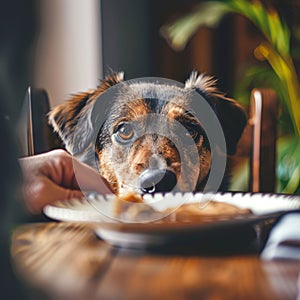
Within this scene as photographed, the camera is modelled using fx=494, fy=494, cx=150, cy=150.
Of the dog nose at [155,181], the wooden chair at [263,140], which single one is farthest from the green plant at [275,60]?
the dog nose at [155,181]

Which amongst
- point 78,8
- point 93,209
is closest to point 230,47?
point 78,8

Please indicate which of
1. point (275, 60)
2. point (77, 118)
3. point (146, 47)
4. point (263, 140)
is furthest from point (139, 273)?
point (275, 60)

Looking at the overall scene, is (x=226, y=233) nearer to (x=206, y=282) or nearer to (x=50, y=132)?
(x=206, y=282)

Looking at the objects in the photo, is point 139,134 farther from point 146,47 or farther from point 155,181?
point 146,47

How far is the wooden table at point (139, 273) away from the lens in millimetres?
323

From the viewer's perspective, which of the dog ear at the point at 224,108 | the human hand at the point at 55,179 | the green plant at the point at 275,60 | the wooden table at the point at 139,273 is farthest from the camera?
the green plant at the point at 275,60

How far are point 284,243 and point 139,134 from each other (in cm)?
21

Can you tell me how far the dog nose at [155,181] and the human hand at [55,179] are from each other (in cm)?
4

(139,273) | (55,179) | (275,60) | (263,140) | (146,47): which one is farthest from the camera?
(275,60)

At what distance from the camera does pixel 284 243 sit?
393 millimetres

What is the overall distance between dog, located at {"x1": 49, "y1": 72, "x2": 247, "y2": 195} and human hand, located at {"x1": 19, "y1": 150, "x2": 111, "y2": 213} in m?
0.01

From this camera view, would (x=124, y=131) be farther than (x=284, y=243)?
Yes

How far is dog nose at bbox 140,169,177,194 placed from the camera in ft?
1.70

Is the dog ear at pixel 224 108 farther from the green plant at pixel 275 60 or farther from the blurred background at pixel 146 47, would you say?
the green plant at pixel 275 60
